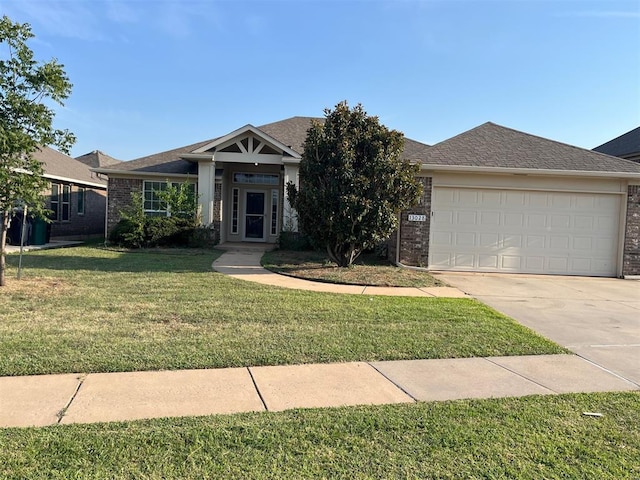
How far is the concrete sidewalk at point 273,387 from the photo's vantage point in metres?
3.56

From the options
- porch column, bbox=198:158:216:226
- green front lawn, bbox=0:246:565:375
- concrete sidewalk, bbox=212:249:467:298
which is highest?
porch column, bbox=198:158:216:226

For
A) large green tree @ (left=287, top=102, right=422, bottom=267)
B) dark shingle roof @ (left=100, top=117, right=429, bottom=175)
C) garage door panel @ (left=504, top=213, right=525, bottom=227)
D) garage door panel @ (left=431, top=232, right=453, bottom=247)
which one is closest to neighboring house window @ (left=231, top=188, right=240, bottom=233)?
dark shingle roof @ (left=100, top=117, right=429, bottom=175)

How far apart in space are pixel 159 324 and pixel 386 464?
158 inches

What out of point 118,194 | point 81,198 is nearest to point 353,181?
point 118,194

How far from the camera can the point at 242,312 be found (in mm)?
6797

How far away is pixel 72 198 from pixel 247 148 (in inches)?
380

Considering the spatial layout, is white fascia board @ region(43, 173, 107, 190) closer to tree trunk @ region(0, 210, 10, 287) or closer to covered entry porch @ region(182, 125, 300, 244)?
covered entry porch @ region(182, 125, 300, 244)

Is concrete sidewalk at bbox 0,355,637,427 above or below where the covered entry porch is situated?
below

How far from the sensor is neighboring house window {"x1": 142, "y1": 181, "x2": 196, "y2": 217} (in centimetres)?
1734

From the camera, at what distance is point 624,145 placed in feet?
65.3

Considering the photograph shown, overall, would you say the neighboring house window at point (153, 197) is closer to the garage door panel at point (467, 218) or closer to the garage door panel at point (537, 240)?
the garage door panel at point (467, 218)

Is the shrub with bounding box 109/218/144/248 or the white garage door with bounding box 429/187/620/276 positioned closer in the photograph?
the white garage door with bounding box 429/187/620/276

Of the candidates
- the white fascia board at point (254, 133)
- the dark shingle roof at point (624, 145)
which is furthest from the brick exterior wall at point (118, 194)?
the dark shingle roof at point (624, 145)

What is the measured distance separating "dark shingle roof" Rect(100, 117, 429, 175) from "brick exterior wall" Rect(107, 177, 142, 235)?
20.6 inches
